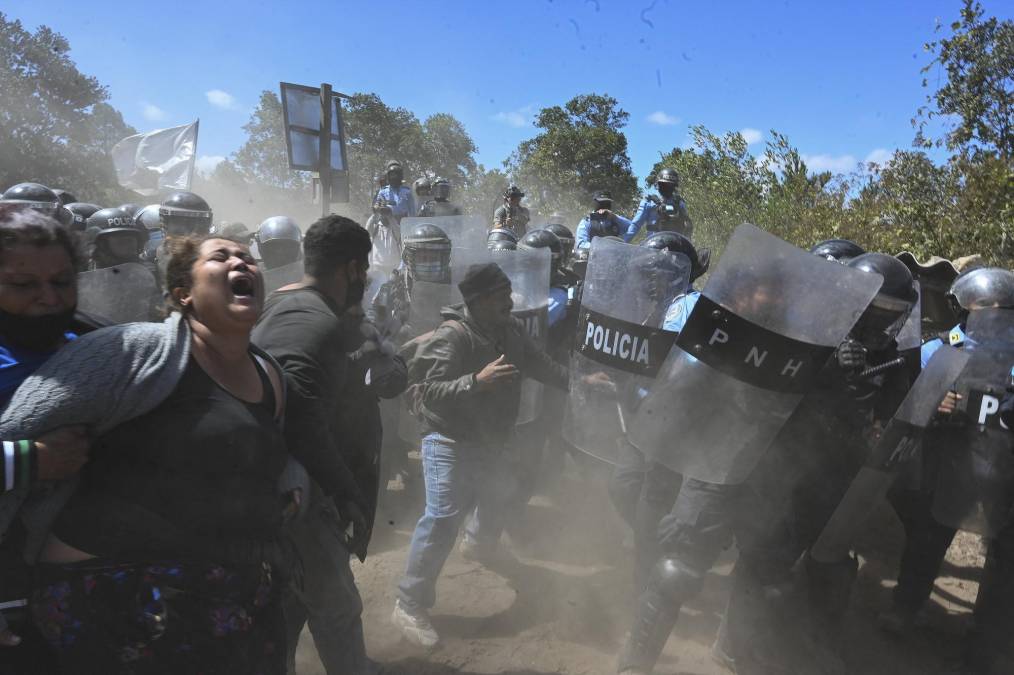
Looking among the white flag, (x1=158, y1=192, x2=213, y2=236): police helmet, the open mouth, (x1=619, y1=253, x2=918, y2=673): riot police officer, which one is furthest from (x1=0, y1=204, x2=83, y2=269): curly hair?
the white flag

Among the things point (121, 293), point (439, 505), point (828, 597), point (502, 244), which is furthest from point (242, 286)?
point (502, 244)

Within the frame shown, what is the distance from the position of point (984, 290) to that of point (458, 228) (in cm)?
359

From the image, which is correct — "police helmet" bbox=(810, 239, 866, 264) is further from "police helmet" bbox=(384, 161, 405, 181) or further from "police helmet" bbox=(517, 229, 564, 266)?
"police helmet" bbox=(384, 161, 405, 181)

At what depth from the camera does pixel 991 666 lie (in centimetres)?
318

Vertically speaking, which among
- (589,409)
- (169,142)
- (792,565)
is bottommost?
(792,565)

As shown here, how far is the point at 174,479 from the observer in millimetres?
1584

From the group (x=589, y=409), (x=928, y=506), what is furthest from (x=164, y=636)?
(x=928, y=506)

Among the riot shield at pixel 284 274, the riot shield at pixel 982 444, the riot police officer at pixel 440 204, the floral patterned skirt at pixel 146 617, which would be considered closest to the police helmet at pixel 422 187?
the riot police officer at pixel 440 204

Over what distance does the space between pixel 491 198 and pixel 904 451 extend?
26500 mm

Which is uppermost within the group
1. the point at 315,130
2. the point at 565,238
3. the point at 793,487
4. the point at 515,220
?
the point at 315,130

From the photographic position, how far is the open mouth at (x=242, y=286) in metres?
1.77

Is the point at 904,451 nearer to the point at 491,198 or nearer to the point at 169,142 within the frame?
the point at 169,142

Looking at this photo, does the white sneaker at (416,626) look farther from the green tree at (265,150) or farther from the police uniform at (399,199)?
the green tree at (265,150)

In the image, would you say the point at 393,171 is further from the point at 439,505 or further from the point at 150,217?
the point at 439,505
